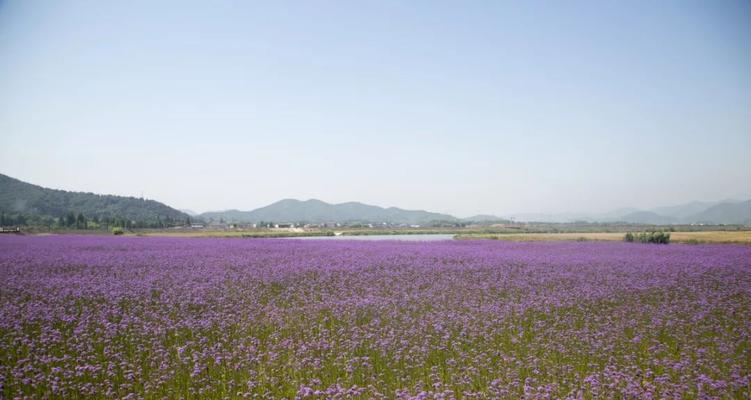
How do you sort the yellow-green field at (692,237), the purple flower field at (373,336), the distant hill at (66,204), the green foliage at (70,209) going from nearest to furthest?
the purple flower field at (373,336) → the yellow-green field at (692,237) → the green foliage at (70,209) → the distant hill at (66,204)

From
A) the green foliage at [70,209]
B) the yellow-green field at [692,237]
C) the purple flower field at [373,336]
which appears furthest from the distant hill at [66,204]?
the purple flower field at [373,336]

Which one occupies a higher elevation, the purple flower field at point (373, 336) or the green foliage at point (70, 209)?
the green foliage at point (70, 209)

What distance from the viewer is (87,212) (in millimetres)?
140125

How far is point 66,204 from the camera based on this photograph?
140 metres

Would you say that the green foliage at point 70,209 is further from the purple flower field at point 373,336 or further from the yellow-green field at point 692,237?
the purple flower field at point 373,336

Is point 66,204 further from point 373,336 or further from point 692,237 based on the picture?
point 373,336

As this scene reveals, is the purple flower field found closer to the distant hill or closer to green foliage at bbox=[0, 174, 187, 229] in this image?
green foliage at bbox=[0, 174, 187, 229]

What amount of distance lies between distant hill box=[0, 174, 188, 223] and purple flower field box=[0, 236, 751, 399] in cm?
12466

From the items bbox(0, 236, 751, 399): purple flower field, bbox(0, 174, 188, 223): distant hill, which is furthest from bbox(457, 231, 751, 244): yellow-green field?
bbox(0, 174, 188, 223): distant hill

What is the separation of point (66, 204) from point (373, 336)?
169m

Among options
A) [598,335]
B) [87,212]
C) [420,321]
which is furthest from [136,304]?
[87,212]

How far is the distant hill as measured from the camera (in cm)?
11612

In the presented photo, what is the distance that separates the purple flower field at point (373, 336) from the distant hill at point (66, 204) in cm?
12466

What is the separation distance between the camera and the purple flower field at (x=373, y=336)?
5207 millimetres
